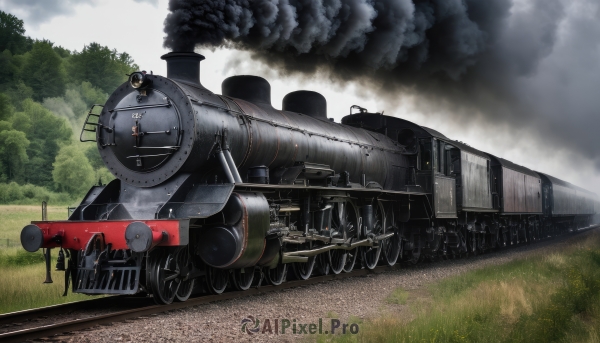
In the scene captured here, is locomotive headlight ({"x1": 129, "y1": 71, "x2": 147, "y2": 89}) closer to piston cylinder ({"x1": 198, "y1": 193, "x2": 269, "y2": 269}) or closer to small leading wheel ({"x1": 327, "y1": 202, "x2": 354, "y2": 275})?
piston cylinder ({"x1": 198, "y1": 193, "x2": 269, "y2": 269})

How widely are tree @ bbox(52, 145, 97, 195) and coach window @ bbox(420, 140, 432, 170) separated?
81.3 feet

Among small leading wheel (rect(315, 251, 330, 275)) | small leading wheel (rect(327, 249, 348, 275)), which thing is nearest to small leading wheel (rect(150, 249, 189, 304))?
small leading wheel (rect(315, 251, 330, 275))

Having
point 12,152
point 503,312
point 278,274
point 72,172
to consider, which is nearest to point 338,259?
point 278,274

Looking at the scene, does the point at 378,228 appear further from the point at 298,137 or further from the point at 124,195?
the point at 124,195

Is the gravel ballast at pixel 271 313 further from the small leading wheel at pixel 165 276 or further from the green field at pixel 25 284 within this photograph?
the green field at pixel 25 284

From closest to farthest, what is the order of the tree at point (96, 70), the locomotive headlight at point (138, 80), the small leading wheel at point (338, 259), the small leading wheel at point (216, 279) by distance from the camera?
the locomotive headlight at point (138, 80) < the small leading wheel at point (216, 279) < the small leading wheel at point (338, 259) < the tree at point (96, 70)

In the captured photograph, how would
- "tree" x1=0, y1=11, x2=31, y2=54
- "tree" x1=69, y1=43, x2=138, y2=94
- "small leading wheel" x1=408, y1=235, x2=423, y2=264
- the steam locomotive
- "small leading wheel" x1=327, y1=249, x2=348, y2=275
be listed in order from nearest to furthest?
the steam locomotive, "small leading wheel" x1=327, y1=249, x2=348, y2=275, "small leading wheel" x1=408, y1=235, x2=423, y2=264, "tree" x1=0, y1=11, x2=31, y2=54, "tree" x1=69, y1=43, x2=138, y2=94

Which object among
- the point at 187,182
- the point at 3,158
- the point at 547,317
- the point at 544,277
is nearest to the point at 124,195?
the point at 187,182

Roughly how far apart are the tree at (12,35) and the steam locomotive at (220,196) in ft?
150

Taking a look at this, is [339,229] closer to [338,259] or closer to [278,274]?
[338,259]

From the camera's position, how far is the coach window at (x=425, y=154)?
1616 centimetres

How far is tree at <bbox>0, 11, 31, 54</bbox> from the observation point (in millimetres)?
50625

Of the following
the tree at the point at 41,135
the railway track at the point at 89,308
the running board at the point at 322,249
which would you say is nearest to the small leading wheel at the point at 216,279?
the railway track at the point at 89,308

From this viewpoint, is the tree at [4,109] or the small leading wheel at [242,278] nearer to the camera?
the small leading wheel at [242,278]
